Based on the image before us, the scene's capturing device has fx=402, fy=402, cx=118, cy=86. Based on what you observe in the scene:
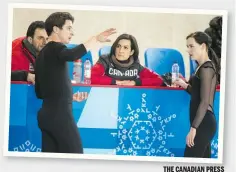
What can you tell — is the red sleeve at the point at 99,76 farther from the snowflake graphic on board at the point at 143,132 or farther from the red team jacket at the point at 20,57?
the red team jacket at the point at 20,57

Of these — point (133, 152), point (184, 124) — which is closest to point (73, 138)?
point (133, 152)

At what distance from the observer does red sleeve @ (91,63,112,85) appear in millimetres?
1753

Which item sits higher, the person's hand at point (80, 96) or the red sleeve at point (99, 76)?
the red sleeve at point (99, 76)

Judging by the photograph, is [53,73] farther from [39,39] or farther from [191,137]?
[191,137]

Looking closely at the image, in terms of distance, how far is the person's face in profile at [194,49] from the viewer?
1.75 meters

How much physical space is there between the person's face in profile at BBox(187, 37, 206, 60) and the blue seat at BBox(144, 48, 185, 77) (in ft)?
0.16

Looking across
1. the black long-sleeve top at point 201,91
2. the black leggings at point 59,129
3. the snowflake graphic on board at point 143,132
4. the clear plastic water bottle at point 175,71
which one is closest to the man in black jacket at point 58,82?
the black leggings at point 59,129

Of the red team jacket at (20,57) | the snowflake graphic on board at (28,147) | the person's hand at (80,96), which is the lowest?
the snowflake graphic on board at (28,147)

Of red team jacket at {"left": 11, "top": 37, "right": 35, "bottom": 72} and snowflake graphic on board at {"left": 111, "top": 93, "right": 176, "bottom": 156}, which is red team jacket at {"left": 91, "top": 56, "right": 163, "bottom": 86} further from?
red team jacket at {"left": 11, "top": 37, "right": 35, "bottom": 72}

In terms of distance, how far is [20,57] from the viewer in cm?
176

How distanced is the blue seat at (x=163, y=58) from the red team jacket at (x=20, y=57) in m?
0.51

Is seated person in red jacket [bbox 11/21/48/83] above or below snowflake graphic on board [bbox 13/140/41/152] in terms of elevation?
above

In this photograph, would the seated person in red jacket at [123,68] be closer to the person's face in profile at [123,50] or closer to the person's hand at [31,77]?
the person's face in profile at [123,50]

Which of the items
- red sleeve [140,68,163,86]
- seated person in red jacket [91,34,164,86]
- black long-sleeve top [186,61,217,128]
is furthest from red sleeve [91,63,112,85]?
black long-sleeve top [186,61,217,128]
